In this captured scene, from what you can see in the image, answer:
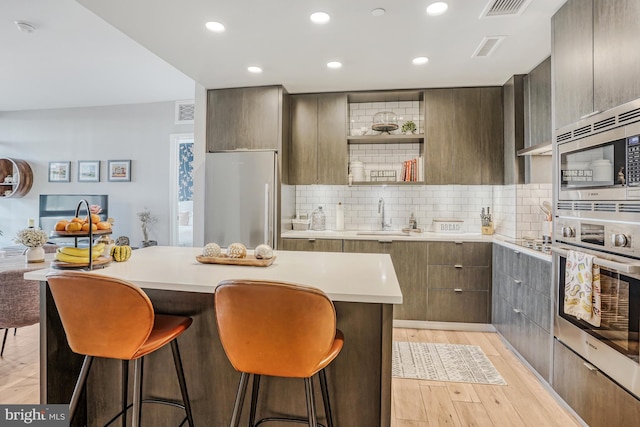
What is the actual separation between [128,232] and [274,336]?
17.6 feet

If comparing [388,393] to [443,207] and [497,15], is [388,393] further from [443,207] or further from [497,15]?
[443,207]

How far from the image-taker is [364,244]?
12.0ft

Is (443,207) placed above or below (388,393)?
above

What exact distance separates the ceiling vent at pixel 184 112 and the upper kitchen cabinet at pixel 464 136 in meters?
3.52

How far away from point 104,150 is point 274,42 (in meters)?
4.38

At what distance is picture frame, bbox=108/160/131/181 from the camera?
576 centimetres

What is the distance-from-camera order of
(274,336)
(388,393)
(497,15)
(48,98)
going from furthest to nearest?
A: (48,98), (497,15), (388,393), (274,336)

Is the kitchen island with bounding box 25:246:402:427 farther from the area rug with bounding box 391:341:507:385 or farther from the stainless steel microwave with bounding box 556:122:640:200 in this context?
the stainless steel microwave with bounding box 556:122:640:200

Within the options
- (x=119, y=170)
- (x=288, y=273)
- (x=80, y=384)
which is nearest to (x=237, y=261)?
(x=288, y=273)

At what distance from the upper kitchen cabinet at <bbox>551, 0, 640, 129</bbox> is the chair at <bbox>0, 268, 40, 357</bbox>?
3740 millimetres

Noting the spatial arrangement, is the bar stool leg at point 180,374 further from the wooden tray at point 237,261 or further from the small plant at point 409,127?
the small plant at point 409,127

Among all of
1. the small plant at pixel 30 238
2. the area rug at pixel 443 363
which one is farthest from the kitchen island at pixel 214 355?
the small plant at pixel 30 238

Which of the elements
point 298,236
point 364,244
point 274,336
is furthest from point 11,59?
point 274,336

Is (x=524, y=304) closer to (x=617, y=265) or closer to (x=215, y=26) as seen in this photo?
(x=617, y=265)
